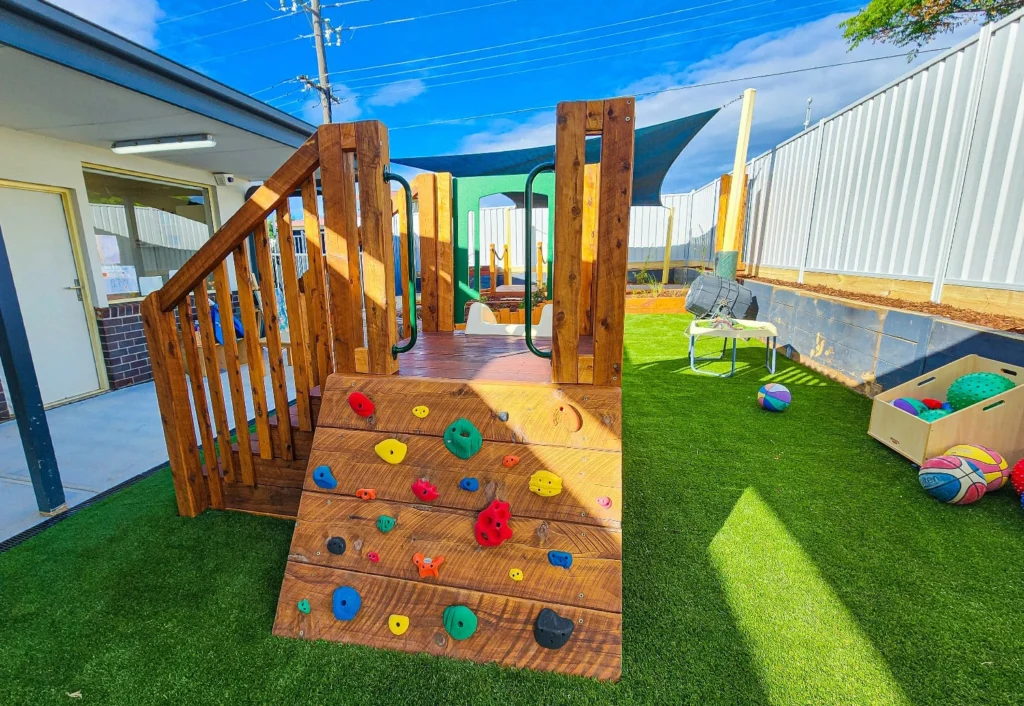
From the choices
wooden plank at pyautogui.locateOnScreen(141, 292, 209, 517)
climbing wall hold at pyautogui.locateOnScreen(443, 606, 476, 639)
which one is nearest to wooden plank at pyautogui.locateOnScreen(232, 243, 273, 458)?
wooden plank at pyautogui.locateOnScreen(141, 292, 209, 517)

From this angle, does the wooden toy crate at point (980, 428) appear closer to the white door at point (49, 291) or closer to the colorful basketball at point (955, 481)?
the colorful basketball at point (955, 481)

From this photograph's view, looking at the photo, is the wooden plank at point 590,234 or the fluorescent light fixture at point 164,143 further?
the fluorescent light fixture at point 164,143

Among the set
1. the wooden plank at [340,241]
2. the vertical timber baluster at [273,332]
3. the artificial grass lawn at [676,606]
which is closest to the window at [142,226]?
the artificial grass lawn at [676,606]

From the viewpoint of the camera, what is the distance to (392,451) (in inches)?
75.2

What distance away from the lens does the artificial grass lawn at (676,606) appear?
1488 millimetres

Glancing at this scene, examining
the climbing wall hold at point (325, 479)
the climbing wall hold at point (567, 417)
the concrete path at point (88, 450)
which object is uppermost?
the climbing wall hold at point (567, 417)

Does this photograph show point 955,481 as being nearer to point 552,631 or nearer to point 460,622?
point 552,631

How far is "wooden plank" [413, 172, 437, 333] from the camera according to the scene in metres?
3.11

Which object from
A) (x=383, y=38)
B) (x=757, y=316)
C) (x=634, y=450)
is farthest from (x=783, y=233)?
(x=383, y=38)

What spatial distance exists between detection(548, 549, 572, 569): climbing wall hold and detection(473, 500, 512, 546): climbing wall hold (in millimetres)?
171

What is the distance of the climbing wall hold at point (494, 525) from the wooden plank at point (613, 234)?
24.9 inches

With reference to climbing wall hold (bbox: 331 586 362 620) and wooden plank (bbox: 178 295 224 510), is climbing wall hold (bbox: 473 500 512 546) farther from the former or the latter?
wooden plank (bbox: 178 295 224 510)

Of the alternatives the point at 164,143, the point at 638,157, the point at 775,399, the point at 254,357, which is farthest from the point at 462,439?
the point at 638,157

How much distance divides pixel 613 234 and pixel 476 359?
1.01 m
